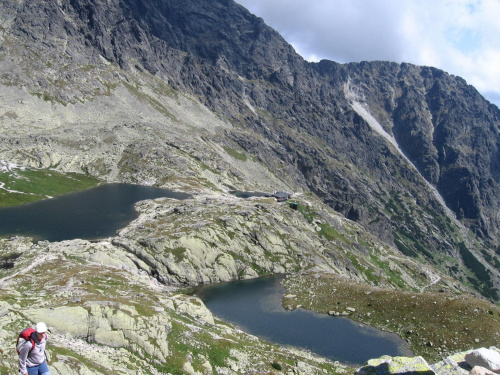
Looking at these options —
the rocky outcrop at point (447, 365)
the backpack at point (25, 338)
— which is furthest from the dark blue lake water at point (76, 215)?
the rocky outcrop at point (447, 365)

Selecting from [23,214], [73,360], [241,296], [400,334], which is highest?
[400,334]

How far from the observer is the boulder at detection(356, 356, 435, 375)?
2122 cm

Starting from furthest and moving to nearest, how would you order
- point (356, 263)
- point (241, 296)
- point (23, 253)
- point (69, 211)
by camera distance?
point (356, 263)
point (69, 211)
point (241, 296)
point (23, 253)

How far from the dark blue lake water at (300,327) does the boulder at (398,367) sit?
30626mm

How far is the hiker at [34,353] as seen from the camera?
15.9 meters

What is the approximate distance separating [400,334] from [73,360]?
49.8 metres

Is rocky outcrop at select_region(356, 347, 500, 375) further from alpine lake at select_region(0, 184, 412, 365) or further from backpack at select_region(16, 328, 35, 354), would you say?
alpine lake at select_region(0, 184, 412, 365)

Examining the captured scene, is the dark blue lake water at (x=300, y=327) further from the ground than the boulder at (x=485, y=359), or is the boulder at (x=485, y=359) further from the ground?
the boulder at (x=485, y=359)

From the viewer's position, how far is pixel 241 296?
248ft

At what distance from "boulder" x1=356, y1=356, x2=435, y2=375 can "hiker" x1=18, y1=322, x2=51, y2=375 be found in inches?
751

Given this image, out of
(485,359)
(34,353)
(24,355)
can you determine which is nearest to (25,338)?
(24,355)

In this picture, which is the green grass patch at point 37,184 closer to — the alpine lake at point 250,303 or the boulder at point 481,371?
the alpine lake at point 250,303

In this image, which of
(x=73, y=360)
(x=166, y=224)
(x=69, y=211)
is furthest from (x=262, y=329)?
(x=69, y=211)

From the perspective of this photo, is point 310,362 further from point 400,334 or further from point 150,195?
point 150,195
